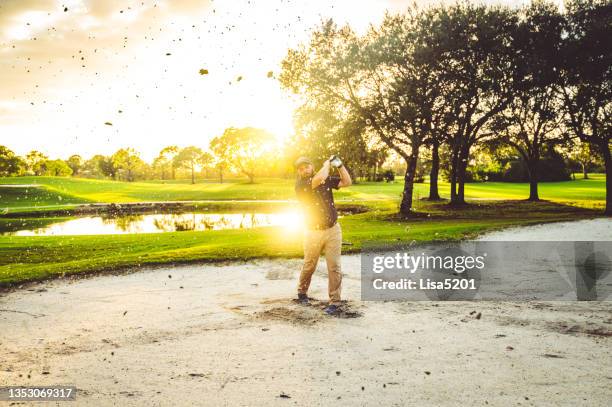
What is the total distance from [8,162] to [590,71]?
111 m

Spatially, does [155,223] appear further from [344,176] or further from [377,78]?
[344,176]

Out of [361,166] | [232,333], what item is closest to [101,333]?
[232,333]

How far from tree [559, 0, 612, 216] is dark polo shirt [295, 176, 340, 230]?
2461 centimetres

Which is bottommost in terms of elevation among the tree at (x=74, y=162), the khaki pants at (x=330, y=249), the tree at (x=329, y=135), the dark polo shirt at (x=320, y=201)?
the khaki pants at (x=330, y=249)

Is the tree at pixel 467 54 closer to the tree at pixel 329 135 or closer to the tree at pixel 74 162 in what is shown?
the tree at pixel 329 135

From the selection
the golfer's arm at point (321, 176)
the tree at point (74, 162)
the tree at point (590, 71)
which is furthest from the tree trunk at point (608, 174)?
the tree at point (74, 162)

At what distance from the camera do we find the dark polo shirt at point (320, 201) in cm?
820

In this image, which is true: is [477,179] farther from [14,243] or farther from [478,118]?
[14,243]

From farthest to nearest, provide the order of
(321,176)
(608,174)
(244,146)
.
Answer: (244,146) → (608,174) → (321,176)

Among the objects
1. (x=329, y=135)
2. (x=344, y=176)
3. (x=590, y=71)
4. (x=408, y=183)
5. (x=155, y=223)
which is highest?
(x=590, y=71)

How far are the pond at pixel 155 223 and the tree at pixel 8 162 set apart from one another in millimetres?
83887

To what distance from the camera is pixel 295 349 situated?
6359 millimetres

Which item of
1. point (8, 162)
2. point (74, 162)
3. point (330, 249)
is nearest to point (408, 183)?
point (330, 249)

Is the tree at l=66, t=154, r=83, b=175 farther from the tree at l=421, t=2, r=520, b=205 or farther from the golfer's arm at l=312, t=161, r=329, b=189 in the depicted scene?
the golfer's arm at l=312, t=161, r=329, b=189
